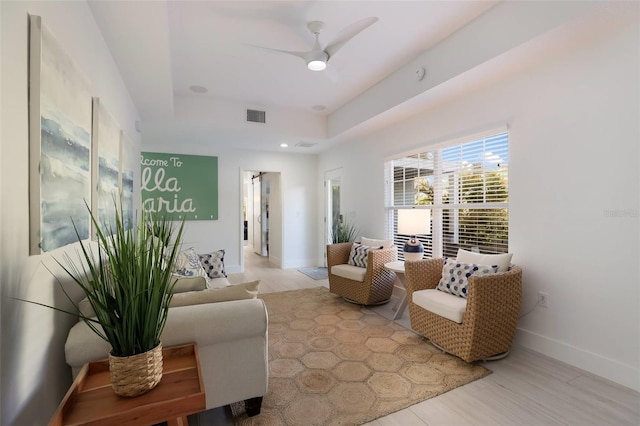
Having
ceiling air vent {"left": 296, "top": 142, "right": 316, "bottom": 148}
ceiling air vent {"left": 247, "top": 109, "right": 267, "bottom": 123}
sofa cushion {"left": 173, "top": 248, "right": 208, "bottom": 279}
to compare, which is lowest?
sofa cushion {"left": 173, "top": 248, "right": 208, "bottom": 279}

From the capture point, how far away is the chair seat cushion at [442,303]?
2383mm

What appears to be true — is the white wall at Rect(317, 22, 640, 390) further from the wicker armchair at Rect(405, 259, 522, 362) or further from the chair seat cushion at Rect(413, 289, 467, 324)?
the chair seat cushion at Rect(413, 289, 467, 324)

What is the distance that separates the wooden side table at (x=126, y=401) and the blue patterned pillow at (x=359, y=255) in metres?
2.83

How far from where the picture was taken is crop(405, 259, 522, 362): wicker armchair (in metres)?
2.27

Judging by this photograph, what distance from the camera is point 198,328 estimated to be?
1.51 meters

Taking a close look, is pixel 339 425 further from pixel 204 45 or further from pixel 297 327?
pixel 204 45

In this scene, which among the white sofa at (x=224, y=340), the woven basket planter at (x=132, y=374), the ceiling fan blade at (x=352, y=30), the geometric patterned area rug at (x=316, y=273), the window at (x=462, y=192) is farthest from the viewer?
the geometric patterned area rug at (x=316, y=273)

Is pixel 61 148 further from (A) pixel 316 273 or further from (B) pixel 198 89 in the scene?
(A) pixel 316 273

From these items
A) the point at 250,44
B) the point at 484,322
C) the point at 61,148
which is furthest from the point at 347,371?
the point at 250,44

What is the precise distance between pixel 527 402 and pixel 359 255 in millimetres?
2337

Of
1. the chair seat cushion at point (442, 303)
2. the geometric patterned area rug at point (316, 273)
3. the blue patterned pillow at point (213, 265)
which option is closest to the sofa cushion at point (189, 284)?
the blue patterned pillow at point (213, 265)

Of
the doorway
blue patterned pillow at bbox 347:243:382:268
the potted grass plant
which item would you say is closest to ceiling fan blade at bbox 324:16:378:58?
blue patterned pillow at bbox 347:243:382:268

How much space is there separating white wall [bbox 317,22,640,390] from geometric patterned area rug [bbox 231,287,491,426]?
87 cm

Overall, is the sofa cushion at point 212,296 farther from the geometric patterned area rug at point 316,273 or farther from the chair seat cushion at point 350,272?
the geometric patterned area rug at point 316,273
